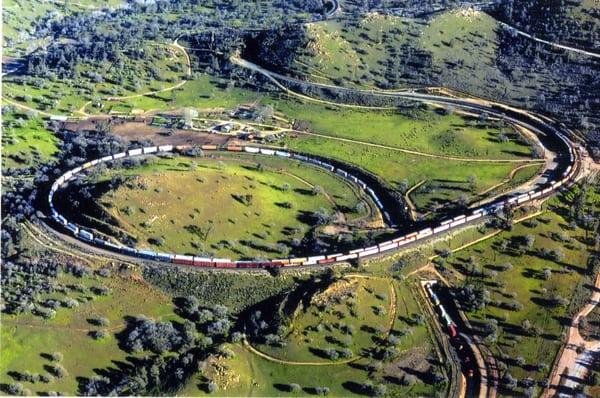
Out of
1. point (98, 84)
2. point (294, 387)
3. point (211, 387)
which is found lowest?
point (211, 387)

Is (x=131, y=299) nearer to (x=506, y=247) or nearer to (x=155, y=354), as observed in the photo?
(x=155, y=354)

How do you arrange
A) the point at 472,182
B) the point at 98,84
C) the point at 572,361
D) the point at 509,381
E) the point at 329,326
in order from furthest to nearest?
the point at 98,84
the point at 472,182
the point at 329,326
the point at 572,361
the point at 509,381

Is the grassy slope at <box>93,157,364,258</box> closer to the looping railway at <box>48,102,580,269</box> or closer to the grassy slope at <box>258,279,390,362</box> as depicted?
the looping railway at <box>48,102,580,269</box>

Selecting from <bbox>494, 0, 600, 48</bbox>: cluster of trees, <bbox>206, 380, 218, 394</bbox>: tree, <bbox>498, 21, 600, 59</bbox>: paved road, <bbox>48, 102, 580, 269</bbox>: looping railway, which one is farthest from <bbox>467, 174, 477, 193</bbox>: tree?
<bbox>494, 0, 600, 48</bbox>: cluster of trees

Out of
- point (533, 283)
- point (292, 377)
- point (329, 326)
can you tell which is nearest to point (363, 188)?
point (533, 283)

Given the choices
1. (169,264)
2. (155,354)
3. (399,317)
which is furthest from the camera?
(169,264)

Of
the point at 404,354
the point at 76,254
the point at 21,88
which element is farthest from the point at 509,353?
the point at 21,88

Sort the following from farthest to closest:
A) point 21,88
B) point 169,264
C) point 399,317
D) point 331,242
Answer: point 21,88 < point 331,242 < point 169,264 < point 399,317

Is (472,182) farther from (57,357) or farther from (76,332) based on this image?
(57,357)
